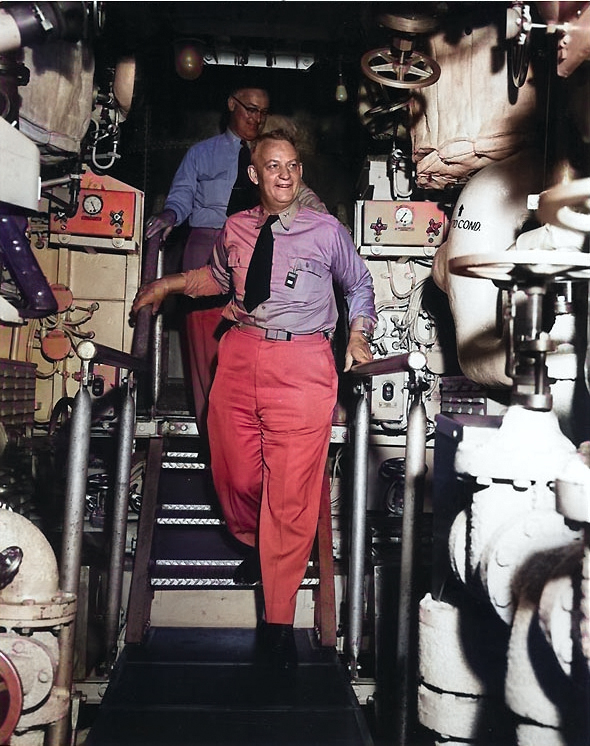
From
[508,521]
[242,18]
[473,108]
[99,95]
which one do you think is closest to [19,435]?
[99,95]

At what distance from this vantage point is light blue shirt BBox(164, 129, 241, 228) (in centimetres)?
409

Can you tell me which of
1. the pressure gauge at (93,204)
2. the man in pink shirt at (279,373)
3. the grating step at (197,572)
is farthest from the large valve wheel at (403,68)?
the grating step at (197,572)

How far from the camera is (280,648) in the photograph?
2.79 meters

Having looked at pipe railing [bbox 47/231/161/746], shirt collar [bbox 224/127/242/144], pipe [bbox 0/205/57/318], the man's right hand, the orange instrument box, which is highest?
shirt collar [bbox 224/127/242/144]

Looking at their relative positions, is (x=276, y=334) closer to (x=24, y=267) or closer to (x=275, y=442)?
(x=275, y=442)

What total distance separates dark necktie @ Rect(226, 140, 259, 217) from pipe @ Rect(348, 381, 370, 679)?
5.80ft

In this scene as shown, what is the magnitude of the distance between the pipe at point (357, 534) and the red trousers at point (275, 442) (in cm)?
17

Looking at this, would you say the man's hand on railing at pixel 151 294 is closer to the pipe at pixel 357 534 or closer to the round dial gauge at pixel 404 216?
the pipe at pixel 357 534

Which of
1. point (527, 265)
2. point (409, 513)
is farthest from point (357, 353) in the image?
point (527, 265)

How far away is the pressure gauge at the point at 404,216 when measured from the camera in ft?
14.1

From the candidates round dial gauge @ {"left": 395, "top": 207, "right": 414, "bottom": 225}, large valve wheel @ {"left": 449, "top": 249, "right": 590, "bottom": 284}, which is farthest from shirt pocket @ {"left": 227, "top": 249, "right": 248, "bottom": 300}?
large valve wheel @ {"left": 449, "top": 249, "right": 590, "bottom": 284}

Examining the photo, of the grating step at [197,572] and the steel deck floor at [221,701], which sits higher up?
the grating step at [197,572]

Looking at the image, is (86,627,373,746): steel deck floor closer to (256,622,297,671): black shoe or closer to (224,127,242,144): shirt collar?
(256,622,297,671): black shoe

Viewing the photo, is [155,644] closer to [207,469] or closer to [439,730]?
[207,469]
